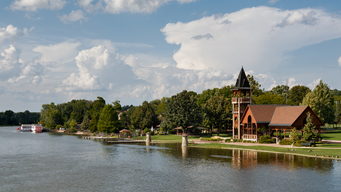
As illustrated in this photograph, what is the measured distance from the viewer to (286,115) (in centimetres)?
5941

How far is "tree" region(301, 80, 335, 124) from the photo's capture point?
75.4 metres

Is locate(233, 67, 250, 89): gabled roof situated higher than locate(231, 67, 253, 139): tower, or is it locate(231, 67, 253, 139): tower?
locate(233, 67, 250, 89): gabled roof

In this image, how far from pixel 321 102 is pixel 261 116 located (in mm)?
24508

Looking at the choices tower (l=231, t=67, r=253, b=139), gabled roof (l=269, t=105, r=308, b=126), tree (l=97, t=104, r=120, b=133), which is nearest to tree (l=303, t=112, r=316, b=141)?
gabled roof (l=269, t=105, r=308, b=126)

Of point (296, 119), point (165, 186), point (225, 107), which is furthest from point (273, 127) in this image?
point (165, 186)

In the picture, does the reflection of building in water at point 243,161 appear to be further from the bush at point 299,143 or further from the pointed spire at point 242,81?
the pointed spire at point 242,81

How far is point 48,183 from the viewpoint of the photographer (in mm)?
29719

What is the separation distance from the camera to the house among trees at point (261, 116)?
2247 inches

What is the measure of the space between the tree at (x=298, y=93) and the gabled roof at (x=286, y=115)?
50.3 meters

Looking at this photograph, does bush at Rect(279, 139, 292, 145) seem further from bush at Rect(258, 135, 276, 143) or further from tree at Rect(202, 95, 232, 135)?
tree at Rect(202, 95, 232, 135)

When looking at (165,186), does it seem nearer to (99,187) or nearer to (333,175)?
(99,187)

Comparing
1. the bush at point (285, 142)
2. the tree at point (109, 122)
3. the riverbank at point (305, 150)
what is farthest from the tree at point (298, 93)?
the tree at point (109, 122)

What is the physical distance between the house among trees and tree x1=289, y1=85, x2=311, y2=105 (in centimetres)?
Result: 4752

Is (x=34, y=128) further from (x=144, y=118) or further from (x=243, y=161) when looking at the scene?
(x=243, y=161)
